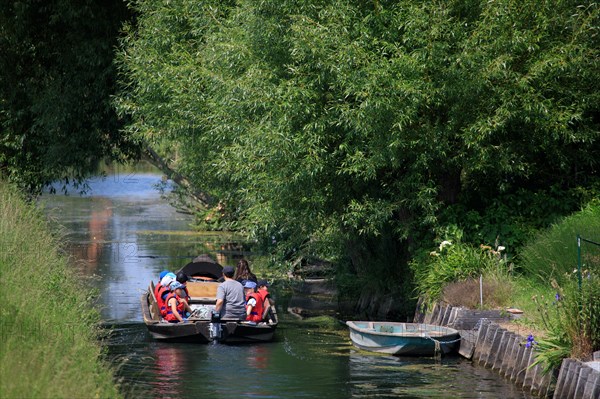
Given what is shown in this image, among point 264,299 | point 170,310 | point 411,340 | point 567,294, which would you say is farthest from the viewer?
point 264,299

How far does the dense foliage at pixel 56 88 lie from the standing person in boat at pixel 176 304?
8668mm

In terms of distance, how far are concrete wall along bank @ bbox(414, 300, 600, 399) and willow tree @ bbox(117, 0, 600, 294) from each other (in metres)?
2.48

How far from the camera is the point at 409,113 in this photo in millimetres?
21109

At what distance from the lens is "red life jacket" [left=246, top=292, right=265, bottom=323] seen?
23016 millimetres

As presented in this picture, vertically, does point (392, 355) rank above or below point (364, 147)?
below

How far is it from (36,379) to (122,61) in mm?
19503

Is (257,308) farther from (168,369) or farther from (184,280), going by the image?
(168,369)

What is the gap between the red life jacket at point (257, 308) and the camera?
23016 millimetres

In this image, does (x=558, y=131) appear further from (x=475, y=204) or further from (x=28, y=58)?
(x=28, y=58)

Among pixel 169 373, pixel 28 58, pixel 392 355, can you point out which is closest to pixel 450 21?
pixel 392 355

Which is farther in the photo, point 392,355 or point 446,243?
point 446,243

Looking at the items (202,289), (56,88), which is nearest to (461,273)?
(202,289)

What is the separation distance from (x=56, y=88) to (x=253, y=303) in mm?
11577

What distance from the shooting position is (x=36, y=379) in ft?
35.2
